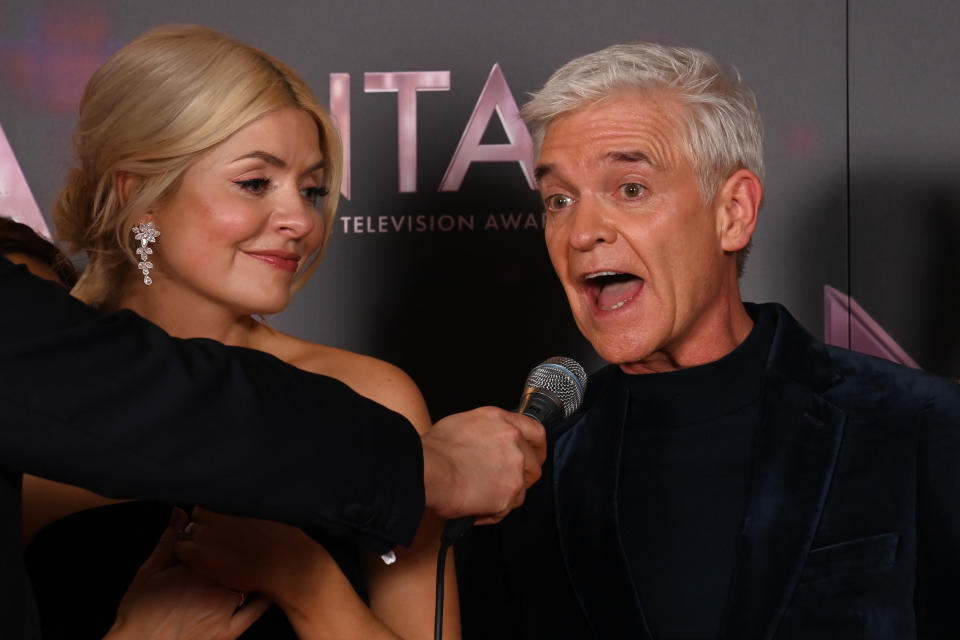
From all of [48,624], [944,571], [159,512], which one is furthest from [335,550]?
[944,571]

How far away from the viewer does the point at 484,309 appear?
2.45 m

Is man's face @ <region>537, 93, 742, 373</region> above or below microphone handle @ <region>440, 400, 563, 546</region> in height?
above

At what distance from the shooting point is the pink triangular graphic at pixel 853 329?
2420 mm

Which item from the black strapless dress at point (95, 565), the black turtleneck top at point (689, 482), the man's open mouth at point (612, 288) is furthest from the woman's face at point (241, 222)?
the black turtleneck top at point (689, 482)

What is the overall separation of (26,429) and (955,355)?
2043 millimetres

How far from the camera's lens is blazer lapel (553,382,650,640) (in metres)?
1.49

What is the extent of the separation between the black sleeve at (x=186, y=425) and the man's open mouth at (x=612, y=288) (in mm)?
570

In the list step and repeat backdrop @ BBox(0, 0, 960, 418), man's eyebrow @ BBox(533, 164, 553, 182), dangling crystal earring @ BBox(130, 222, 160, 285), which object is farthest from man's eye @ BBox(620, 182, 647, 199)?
step and repeat backdrop @ BBox(0, 0, 960, 418)

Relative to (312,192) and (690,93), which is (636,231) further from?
(312,192)

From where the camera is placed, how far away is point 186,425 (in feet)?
3.19

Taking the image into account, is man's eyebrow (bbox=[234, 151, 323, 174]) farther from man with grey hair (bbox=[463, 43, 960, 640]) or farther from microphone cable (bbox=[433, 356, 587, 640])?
microphone cable (bbox=[433, 356, 587, 640])

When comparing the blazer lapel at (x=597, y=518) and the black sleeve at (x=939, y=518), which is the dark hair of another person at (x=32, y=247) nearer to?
the blazer lapel at (x=597, y=518)

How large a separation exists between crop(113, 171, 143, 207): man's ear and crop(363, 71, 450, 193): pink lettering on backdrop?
796 mm

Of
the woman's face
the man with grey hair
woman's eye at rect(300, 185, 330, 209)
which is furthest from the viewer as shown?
woman's eye at rect(300, 185, 330, 209)
